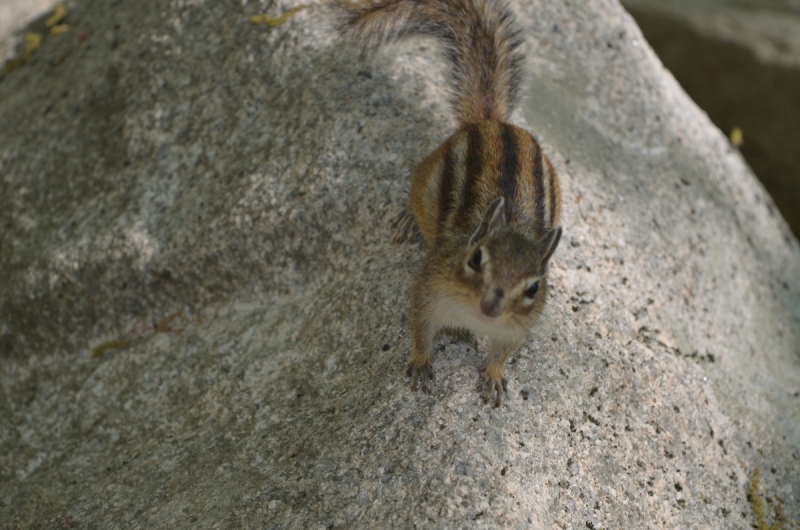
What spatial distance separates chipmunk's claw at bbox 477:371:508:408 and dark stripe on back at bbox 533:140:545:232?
56 cm

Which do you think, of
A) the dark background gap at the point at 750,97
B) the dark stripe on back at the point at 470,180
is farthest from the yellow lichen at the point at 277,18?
the dark background gap at the point at 750,97

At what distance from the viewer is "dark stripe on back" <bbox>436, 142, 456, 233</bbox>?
289cm

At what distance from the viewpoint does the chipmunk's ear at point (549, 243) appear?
2.53 meters

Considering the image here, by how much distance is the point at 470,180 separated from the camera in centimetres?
285

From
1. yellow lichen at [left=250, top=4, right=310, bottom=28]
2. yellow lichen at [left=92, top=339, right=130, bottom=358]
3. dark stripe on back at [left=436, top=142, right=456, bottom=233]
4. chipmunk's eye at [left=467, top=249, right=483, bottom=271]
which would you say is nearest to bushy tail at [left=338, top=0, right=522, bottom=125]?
yellow lichen at [left=250, top=4, right=310, bottom=28]

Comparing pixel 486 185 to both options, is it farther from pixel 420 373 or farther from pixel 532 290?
Answer: pixel 420 373

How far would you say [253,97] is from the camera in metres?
3.63

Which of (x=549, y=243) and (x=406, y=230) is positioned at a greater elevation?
(x=549, y=243)

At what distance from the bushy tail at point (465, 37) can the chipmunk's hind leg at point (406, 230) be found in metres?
0.51

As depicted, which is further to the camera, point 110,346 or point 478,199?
point 110,346

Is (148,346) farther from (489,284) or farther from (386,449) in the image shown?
(489,284)

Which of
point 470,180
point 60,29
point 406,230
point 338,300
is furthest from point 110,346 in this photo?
point 60,29

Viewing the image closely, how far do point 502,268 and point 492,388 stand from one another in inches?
16.2

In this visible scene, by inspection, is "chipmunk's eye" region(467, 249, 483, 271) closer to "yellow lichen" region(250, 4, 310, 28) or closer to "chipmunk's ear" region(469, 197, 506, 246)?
"chipmunk's ear" region(469, 197, 506, 246)
